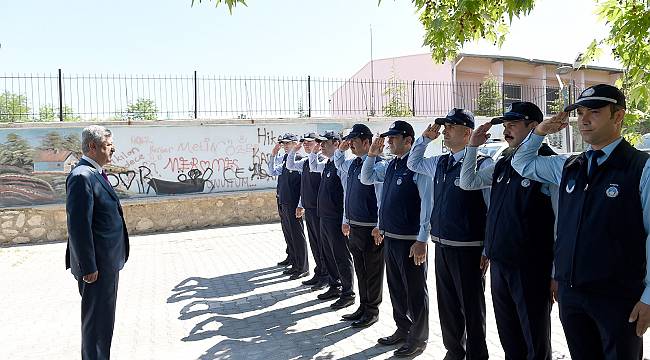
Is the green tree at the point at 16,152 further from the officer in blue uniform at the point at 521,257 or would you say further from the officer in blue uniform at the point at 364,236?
the officer in blue uniform at the point at 521,257

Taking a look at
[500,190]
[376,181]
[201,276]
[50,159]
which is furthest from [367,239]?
[50,159]

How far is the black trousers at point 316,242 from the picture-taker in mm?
7449

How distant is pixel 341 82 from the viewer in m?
15.0

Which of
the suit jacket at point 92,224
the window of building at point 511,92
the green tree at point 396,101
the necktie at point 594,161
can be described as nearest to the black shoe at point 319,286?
the suit jacket at point 92,224

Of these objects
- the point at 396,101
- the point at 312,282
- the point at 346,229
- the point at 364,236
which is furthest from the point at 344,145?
the point at 396,101

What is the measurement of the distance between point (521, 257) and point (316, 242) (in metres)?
4.58

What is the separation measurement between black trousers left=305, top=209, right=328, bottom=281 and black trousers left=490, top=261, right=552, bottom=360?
3890 mm

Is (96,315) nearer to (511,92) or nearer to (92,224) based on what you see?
(92,224)

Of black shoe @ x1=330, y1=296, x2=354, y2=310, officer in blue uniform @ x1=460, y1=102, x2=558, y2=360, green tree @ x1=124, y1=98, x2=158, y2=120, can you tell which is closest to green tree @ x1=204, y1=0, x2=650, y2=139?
officer in blue uniform @ x1=460, y1=102, x2=558, y2=360

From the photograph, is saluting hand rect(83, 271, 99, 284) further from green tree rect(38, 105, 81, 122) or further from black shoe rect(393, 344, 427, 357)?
green tree rect(38, 105, 81, 122)

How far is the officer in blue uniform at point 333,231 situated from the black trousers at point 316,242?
35 cm

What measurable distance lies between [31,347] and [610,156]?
539 centimetres

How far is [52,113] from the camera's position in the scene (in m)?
12.3

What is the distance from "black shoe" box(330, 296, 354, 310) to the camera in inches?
247
